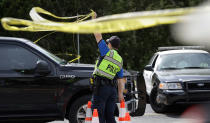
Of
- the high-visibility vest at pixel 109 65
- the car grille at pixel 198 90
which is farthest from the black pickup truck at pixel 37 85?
the car grille at pixel 198 90

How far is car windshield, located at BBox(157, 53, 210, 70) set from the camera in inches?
411

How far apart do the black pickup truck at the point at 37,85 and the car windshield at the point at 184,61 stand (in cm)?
380

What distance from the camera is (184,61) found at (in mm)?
10578

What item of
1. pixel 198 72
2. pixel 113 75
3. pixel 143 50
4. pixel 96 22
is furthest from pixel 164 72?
pixel 143 50

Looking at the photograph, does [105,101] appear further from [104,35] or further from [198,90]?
[104,35]

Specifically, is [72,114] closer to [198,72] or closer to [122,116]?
[122,116]

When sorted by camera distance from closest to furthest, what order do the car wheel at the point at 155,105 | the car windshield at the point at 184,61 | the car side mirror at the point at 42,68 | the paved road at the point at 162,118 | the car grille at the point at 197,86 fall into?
1. the car side mirror at the point at 42,68
2. the paved road at the point at 162,118
3. the car grille at the point at 197,86
4. the car wheel at the point at 155,105
5. the car windshield at the point at 184,61

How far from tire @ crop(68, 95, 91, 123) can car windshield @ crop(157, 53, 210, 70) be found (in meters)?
3.82

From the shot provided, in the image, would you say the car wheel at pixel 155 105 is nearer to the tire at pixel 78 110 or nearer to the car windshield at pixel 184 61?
the car windshield at pixel 184 61

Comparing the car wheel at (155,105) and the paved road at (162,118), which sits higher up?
the car wheel at (155,105)

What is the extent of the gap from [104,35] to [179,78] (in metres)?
12.5

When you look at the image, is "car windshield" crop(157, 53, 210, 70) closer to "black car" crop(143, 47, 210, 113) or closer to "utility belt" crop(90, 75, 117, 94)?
"black car" crop(143, 47, 210, 113)

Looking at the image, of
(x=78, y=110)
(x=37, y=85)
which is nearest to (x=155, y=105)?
(x=78, y=110)

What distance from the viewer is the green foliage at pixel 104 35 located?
70.7 ft
